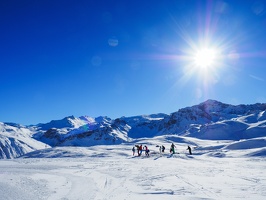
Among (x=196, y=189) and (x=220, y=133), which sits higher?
(x=220, y=133)

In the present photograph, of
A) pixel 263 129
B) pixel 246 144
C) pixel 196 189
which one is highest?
pixel 263 129

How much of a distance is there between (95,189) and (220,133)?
509ft

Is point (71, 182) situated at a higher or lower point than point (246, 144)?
lower

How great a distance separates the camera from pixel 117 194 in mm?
8852

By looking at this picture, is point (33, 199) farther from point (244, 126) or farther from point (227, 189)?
point (244, 126)

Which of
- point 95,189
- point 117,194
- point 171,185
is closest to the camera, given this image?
point 117,194

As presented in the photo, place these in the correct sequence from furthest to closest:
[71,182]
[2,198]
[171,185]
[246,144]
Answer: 1. [246,144]
2. [71,182]
3. [171,185]
4. [2,198]

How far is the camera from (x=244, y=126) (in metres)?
162

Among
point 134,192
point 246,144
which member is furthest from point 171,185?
point 246,144

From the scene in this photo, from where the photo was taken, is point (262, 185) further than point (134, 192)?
Yes

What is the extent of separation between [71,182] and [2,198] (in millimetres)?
3514

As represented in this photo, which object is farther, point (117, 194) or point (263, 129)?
point (263, 129)

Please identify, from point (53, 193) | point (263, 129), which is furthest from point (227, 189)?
point (263, 129)

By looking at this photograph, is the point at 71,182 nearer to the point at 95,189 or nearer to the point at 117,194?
the point at 95,189
